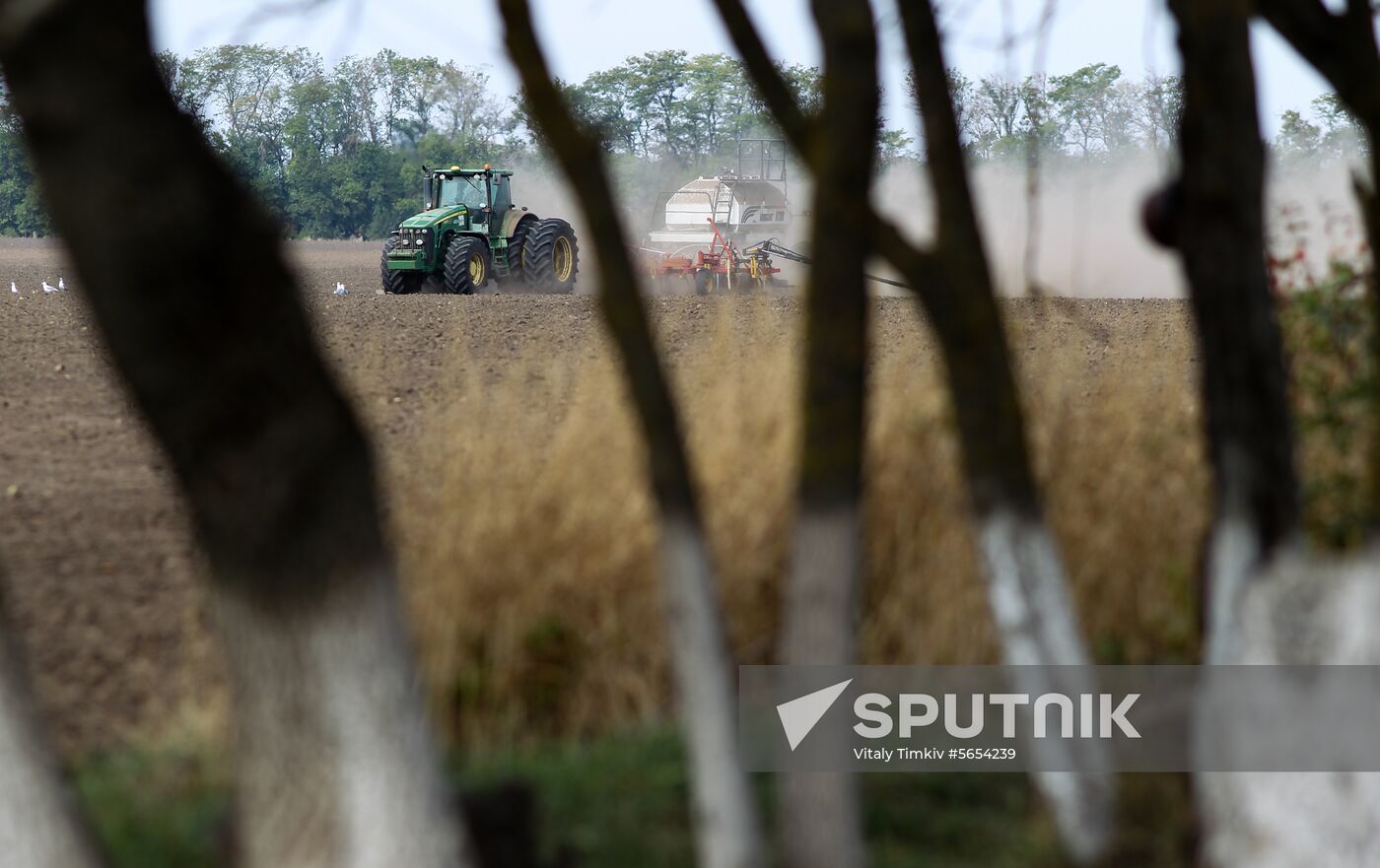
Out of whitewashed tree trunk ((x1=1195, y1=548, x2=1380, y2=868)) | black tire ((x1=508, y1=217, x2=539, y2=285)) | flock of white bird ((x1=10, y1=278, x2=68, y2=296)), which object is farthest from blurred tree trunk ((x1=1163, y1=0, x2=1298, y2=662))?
flock of white bird ((x1=10, y1=278, x2=68, y2=296))

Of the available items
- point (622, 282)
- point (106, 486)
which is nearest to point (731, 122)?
point (106, 486)

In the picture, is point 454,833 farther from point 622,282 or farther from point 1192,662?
point 1192,662

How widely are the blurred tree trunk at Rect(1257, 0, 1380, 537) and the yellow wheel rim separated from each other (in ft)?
66.4

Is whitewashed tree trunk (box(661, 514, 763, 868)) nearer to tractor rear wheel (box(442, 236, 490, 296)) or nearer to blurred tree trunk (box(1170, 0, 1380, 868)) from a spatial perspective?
blurred tree trunk (box(1170, 0, 1380, 868))

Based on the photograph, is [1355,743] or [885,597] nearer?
[1355,743]

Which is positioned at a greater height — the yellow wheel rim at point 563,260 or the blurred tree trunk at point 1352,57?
the blurred tree trunk at point 1352,57

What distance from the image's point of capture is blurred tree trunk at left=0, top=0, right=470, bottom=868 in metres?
2.97

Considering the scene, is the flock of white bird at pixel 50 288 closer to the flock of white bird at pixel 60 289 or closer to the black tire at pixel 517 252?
the flock of white bird at pixel 60 289

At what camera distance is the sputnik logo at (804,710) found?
365cm

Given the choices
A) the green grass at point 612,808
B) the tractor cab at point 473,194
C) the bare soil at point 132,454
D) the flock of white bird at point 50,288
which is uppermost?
the tractor cab at point 473,194

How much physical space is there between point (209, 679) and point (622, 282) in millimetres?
2371

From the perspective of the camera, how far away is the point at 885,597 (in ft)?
17.2

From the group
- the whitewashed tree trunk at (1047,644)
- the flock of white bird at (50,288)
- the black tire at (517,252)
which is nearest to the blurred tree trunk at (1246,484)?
the whitewashed tree trunk at (1047,644)

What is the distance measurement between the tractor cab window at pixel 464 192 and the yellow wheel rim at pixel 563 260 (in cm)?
126
